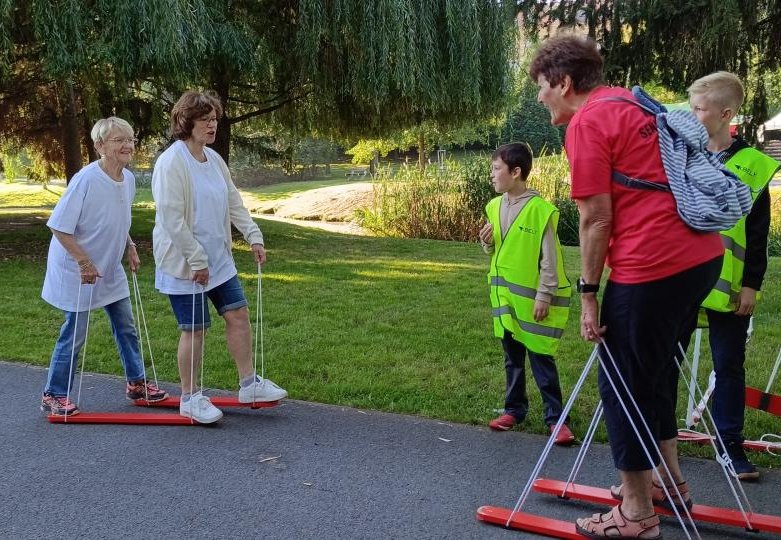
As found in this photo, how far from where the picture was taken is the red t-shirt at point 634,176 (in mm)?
2797

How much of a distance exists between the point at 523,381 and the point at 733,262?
1.42m

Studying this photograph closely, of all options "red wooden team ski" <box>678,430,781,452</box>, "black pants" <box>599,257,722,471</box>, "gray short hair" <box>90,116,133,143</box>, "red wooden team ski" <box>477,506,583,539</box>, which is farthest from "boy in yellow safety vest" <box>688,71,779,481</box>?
"gray short hair" <box>90,116,133,143</box>

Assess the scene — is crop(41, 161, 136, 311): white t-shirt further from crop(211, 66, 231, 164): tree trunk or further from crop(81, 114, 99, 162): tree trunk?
crop(81, 114, 99, 162): tree trunk

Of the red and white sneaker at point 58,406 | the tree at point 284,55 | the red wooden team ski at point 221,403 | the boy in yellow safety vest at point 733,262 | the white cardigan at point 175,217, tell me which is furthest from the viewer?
the tree at point 284,55

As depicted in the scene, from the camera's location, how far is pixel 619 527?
3105 mm

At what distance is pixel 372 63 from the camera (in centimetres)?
1167

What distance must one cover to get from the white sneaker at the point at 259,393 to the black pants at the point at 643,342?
7.97 ft

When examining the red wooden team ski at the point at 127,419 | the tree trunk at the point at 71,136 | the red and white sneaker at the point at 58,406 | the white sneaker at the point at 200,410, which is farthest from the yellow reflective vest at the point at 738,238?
the tree trunk at the point at 71,136

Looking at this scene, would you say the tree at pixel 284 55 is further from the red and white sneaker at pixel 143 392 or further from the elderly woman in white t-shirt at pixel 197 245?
the red and white sneaker at pixel 143 392

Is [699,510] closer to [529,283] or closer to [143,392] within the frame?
[529,283]

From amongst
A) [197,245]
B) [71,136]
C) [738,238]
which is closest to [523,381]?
[738,238]

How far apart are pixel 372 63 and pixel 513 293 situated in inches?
317

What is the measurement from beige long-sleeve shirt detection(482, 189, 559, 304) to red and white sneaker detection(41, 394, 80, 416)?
117 inches

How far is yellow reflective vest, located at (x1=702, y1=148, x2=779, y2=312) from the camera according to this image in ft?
11.9
